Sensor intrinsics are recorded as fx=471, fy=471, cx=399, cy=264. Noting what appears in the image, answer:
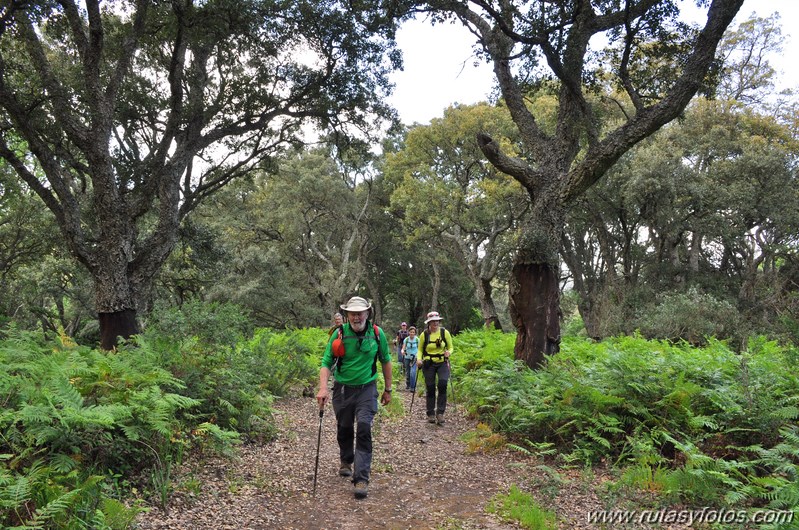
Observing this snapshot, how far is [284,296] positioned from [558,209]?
22.4 metres

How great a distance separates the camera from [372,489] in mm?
5324

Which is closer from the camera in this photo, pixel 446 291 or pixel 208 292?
pixel 208 292

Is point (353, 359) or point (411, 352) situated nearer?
point (353, 359)

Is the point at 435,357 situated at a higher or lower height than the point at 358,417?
higher

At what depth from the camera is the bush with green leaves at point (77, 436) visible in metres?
3.20

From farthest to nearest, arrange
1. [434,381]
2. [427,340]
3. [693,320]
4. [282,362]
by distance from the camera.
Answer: [693,320], [282,362], [434,381], [427,340]

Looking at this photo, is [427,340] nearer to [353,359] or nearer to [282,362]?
[353,359]

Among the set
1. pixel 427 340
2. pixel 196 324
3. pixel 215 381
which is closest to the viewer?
pixel 215 381

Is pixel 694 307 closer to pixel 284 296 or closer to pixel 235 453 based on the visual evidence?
pixel 235 453

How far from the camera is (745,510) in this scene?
388 centimetres

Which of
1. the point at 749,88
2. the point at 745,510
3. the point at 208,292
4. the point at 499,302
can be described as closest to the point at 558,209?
the point at 745,510

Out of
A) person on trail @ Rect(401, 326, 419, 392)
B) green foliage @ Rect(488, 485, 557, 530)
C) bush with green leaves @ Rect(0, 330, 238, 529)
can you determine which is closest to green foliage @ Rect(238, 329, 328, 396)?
person on trail @ Rect(401, 326, 419, 392)

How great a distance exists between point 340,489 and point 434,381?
3.83m

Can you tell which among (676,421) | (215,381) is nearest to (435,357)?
(215,381)
